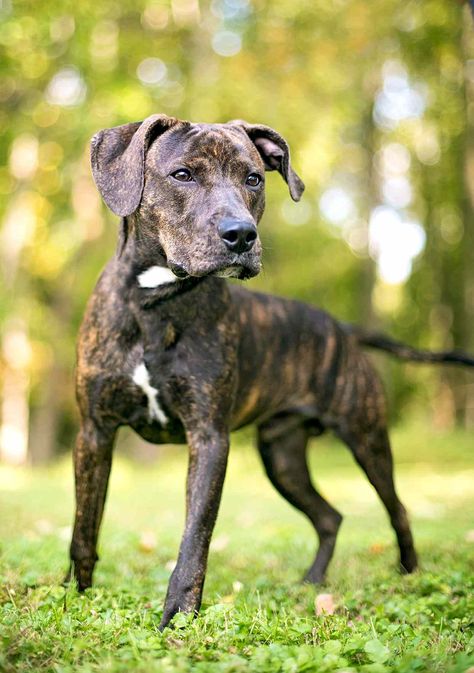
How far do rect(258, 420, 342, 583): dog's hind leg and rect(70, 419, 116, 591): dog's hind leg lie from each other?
1589 millimetres

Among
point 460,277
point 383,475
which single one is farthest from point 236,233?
point 460,277

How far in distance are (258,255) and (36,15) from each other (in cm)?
1039

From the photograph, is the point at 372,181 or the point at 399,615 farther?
the point at 372,181

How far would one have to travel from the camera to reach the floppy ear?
4.61 m

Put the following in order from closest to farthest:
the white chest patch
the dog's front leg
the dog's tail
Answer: the dog's front leg < the white chest patch < the dog's tail

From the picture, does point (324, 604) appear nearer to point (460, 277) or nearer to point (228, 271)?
point (228, 271)

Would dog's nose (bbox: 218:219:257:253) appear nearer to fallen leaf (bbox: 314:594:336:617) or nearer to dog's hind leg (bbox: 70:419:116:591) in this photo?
dog's hind leg (bbox: 70:419:116:591)

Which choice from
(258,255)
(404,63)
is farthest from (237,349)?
(404,63)

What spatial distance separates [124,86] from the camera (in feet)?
43.9

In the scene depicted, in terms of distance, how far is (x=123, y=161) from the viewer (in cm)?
408

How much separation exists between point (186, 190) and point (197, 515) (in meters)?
1.54

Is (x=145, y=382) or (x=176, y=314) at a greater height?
(x=176, y=314)

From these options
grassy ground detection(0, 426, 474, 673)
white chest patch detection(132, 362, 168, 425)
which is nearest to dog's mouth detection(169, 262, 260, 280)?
white chest patch detection(132, 362, 168, 425)

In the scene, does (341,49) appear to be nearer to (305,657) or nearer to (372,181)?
(372,181)
